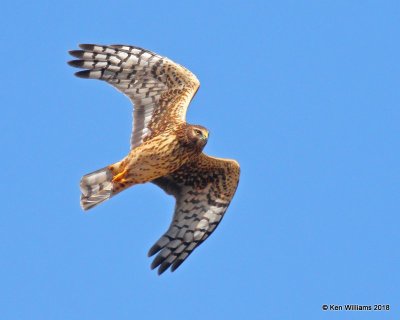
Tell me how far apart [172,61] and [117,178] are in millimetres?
1998

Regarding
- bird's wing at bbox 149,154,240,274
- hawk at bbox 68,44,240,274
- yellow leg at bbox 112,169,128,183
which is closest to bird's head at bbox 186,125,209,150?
hawk at bbox 68,44,240,274

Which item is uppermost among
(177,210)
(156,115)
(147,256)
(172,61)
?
(172,61)

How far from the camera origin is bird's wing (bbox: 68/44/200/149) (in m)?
12.3

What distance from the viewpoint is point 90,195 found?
11781 mm

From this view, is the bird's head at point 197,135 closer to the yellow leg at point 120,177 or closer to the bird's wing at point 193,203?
the bird's wing at point 193,203

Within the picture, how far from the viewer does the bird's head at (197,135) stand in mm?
11336

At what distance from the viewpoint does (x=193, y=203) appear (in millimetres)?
12695

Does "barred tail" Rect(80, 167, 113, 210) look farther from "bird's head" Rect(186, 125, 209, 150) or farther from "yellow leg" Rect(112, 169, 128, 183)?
"bird's head" Rect(186, 125, 209, 150)

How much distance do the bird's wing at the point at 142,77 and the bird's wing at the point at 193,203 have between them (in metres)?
0.89

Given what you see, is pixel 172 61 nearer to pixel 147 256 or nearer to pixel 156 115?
pixel 156 115

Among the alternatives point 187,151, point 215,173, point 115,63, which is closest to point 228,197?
point 215,173

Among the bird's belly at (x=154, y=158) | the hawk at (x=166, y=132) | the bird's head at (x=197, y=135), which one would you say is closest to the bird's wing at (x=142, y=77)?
the hawk at (x=166, y=132)

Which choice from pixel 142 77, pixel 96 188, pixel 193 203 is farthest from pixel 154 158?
pixel 142 77

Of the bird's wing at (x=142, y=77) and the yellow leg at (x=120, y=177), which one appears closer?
the yellow leg at (x=120, y=177)
